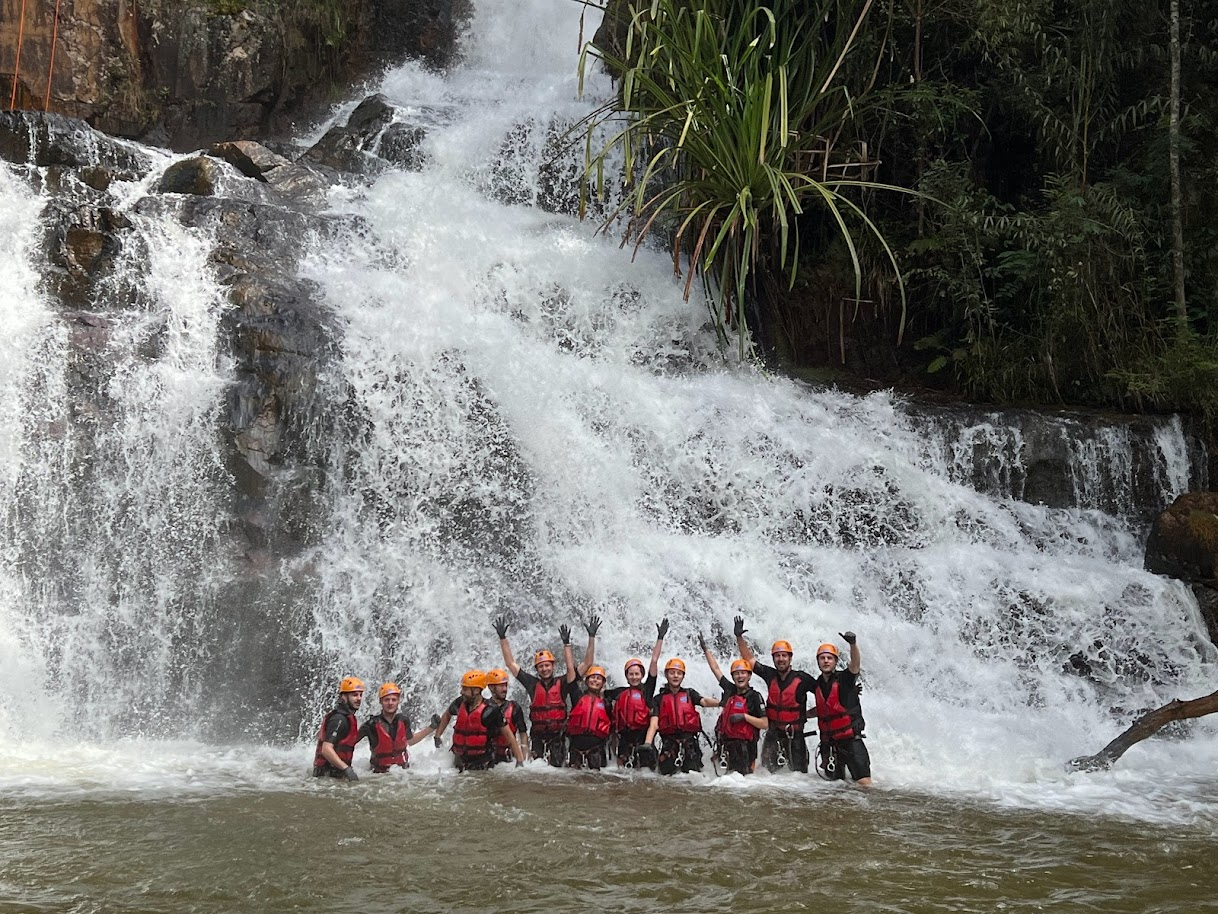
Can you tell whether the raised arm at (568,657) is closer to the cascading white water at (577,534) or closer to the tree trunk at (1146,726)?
the cascading white water at (577,534)

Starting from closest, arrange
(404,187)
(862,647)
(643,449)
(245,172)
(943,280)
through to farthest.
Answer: (862,647)
(643,449)
(943,280)
(245,172)
(404,187)

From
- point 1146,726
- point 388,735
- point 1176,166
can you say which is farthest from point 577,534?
point 1176,166

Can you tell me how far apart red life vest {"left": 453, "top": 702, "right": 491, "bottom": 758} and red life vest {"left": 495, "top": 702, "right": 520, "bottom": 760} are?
117 mm

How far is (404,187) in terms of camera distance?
11984 millimetres

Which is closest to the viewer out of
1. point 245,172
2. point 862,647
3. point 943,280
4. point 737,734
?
point 737,734

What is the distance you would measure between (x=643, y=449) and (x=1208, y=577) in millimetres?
4038

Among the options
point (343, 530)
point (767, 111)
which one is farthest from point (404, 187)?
point (343, 530)

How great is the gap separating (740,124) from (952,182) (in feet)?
6.94

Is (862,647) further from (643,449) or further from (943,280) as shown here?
(943,280)

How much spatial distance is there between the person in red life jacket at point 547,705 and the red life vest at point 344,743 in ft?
3.46

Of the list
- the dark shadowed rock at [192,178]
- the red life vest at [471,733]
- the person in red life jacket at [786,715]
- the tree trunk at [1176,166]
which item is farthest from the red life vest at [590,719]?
the dark shadowed rock at [192,178]

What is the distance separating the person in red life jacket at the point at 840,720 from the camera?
630 cm

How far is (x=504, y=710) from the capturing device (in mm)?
6574

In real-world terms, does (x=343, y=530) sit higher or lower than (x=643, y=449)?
lower
